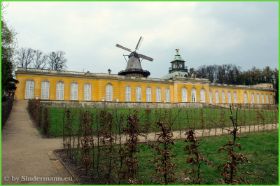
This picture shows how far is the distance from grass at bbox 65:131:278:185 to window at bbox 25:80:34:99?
28736mm

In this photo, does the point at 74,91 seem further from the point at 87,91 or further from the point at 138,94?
the point at 138,94

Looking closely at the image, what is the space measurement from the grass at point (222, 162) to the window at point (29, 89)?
2874cm

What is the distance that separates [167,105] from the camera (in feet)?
94.1

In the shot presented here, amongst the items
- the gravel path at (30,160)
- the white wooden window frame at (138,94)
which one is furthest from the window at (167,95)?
the gravel path at (30,160)

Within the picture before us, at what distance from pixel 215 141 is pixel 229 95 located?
42.9m

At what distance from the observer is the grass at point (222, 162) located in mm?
6625

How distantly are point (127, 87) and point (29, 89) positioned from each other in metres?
14.1

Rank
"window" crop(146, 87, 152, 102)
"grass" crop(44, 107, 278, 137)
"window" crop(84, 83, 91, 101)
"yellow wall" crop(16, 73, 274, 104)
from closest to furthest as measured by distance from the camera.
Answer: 1. "grass" crop(44, 107, 278, 137)
2. "yellow wall" crop(16, 73, 274, 104)
3. "window" crop(84, 83, 91, 101)
4. "window" crop(146, 87, 152, 102)

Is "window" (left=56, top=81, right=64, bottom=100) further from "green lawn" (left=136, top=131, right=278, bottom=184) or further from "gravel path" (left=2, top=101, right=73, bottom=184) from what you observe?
"green lawn" (left=136, top=131, right=278, bottom=184)

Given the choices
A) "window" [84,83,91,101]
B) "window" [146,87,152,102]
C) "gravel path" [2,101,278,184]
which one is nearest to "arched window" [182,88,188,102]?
"window" [146,87,152,102]

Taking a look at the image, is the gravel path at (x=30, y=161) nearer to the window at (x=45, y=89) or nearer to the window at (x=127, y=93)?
the window at (x=45, y=89)

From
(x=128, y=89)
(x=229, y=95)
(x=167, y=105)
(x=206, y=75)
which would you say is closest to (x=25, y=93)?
(x=128, y=89)

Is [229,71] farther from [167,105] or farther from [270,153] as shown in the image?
[270,153]

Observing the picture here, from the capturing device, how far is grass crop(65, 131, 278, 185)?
261 inches
